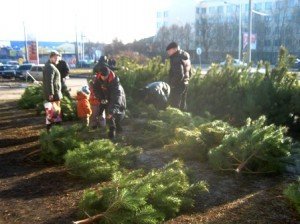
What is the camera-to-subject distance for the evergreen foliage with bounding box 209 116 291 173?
5172 millimetres

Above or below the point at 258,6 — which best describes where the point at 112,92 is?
below

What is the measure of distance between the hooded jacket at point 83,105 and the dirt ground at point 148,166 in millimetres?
2546

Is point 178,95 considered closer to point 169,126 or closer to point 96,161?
point 169,126

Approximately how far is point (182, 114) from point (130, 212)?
3.49m

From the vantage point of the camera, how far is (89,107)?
9023 mm

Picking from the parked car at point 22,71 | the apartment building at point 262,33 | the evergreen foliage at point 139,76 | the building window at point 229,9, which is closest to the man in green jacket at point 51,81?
the evergreen foliage at point 139,76

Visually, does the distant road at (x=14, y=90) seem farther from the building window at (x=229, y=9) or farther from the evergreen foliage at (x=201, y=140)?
the building window at (x=229, y=9)

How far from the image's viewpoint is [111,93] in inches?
293

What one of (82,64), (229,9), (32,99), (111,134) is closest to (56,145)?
(111,134)

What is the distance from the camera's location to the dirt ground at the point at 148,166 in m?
4.06

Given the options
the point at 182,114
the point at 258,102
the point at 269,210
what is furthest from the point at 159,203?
the point at 258,102

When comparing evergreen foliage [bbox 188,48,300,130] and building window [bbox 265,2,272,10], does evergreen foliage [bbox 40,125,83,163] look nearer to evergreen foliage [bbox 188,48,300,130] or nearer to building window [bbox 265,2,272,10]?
evergreen foliage [bbox 188,48,300,130]

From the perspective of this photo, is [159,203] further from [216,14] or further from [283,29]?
[216,14]

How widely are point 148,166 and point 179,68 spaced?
336 cm
